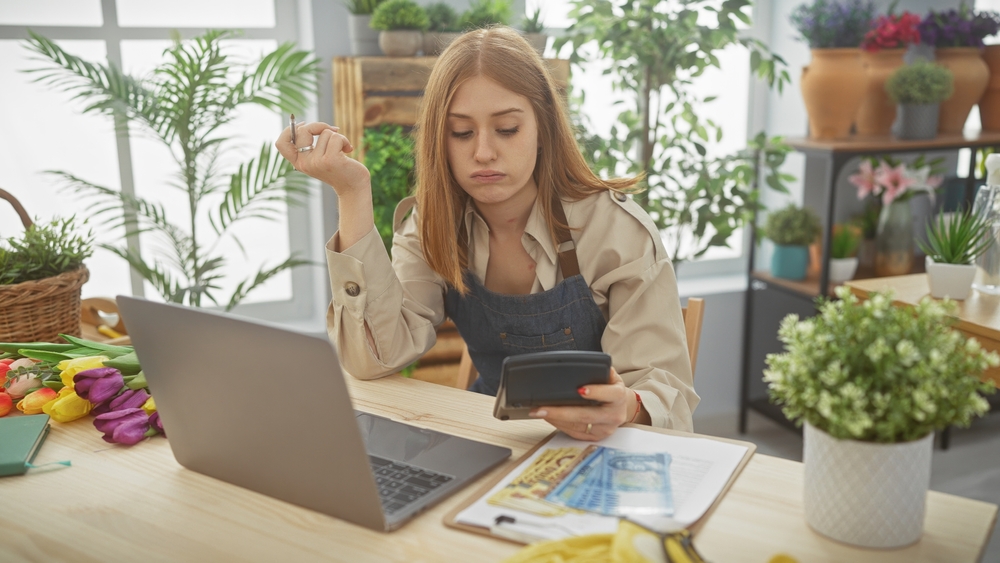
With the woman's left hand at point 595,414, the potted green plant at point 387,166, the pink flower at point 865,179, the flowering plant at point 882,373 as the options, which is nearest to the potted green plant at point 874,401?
the flowering plant at point 882,373

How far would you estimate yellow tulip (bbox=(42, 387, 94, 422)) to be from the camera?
3.94ft

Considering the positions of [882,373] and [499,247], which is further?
[499,247]

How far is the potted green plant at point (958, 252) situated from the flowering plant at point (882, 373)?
116 cm

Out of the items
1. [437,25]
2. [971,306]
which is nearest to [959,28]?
[971,306]

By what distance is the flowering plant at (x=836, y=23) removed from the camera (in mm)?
2910

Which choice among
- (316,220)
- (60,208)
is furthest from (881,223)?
(60,208)

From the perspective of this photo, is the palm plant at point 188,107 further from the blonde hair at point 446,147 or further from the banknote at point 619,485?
the banknote at point 619,485

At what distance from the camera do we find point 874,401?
76cm

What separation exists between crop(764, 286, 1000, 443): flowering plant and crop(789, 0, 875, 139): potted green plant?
2288 millimetres

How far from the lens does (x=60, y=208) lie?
275cm

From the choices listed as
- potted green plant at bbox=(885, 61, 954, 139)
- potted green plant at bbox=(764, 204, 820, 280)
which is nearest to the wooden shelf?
potted green plant at bbox=(885, 61, 954, 139)

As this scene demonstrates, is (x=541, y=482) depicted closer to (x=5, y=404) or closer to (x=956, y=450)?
(x=5, y=404)

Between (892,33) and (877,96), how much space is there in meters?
0.23

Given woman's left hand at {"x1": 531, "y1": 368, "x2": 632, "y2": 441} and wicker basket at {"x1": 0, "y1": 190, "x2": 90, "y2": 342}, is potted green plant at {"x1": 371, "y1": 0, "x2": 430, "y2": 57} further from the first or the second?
woman's left hand at {"x1": 531, "y1": 368, "x2": 632, "y2": 441}
